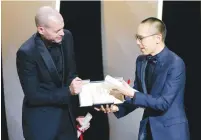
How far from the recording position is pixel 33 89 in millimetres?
2605

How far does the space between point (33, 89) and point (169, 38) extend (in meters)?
1.23

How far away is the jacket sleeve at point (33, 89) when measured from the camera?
8.45 feet

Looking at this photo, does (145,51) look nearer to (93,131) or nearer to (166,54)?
(166,54)

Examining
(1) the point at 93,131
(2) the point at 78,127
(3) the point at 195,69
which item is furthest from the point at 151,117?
(1) the point at 93,131

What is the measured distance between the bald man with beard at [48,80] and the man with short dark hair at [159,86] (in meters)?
0.42

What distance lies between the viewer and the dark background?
3.20 metres

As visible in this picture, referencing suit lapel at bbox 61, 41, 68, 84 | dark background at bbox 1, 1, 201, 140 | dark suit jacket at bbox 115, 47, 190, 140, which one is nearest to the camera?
dark suit jacket at bbox 115, 47, 190, 140

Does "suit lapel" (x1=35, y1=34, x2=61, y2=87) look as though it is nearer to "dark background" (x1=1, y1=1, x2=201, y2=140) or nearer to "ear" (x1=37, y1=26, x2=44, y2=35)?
"ear" (x1=37, y1=26, x2=44, y2=35)

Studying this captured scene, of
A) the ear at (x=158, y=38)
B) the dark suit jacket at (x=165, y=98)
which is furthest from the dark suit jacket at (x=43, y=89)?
the ear at (x=158, y=38)

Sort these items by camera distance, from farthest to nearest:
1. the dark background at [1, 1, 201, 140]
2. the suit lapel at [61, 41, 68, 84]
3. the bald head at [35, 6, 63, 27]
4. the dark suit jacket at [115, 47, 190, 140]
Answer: the dark background at [1, 1, 201, 140] < the suit lapel at [61, 41, 68, 84] < the bald head at [35, 6, 63, 27] < the dark suit jacket at [115, 47, 190, 140]

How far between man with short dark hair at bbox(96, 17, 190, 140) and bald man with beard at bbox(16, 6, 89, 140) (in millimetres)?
422

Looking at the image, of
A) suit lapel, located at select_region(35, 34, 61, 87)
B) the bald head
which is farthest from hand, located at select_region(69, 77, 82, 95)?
the bald head

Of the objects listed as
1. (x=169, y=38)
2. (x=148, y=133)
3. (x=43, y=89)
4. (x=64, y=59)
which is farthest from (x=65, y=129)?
(x=169, y=38)

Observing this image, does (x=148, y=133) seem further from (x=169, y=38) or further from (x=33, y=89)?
(x=169, y=38)
